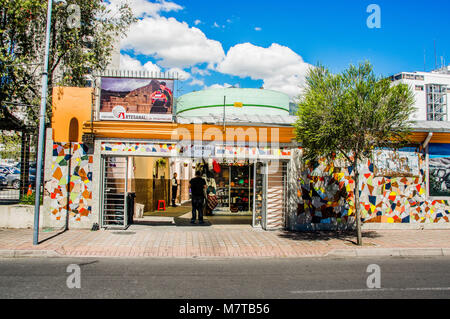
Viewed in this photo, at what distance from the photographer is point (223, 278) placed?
6789 millimetres

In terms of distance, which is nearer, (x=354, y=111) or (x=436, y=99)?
(x=354, y=111)

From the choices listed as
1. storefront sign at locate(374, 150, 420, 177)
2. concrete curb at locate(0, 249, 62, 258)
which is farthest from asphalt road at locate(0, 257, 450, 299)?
storefront sign at locate(374, 150, 420, 177)

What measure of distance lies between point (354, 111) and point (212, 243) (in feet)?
17.8

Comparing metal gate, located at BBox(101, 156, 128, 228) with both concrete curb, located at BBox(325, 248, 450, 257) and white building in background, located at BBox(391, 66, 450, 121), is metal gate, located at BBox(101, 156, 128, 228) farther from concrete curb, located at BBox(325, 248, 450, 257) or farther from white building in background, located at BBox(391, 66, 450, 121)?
white building in background, located at BBox(391, 66, 450, 121)

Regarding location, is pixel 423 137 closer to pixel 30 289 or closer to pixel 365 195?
pixel 365 195

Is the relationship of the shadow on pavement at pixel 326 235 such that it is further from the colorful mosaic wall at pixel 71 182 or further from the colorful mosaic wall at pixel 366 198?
the colorful mosaic wall at pixel 71 182

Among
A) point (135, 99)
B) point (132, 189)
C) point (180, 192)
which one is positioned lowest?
point (180, 192)

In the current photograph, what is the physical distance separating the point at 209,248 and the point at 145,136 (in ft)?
15.0

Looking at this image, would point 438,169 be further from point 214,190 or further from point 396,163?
point 214,190

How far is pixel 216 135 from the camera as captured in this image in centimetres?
1206

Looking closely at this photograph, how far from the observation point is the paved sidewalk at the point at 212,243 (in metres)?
8.94

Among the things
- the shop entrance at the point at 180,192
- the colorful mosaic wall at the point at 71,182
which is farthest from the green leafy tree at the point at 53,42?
the shop entrance at the point at 180,192

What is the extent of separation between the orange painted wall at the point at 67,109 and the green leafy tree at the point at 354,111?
7.25 metres

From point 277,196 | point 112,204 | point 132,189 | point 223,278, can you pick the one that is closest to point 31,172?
point 112,204
